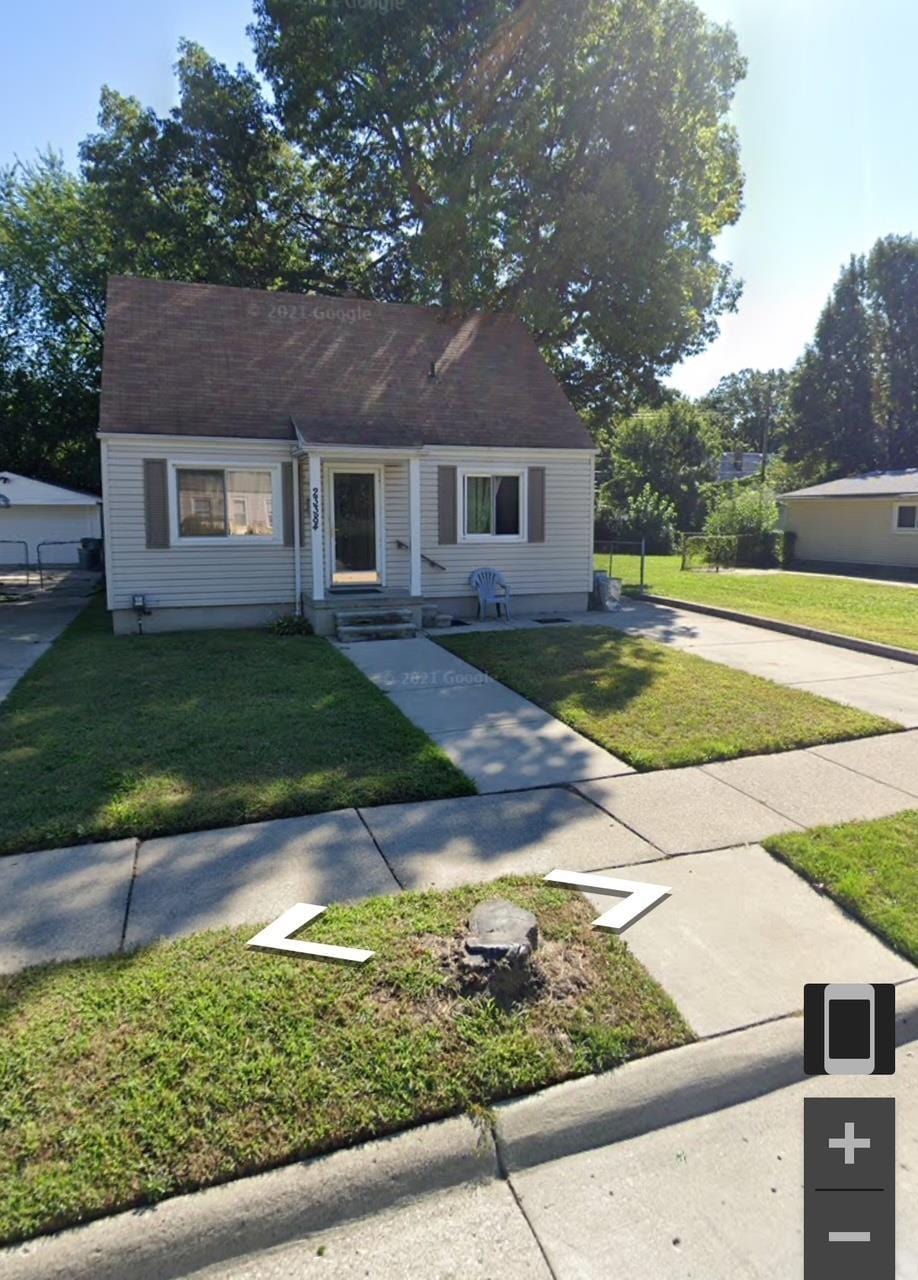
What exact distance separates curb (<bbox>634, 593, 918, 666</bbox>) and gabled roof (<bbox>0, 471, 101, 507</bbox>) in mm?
14601

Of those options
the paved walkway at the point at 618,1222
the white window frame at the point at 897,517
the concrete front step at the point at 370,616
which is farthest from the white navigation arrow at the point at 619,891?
the white window frame at the point at 897,517

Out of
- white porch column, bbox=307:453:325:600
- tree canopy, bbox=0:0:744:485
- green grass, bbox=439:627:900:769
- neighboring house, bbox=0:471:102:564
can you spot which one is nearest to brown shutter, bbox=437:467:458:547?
white porch column, bbox=307:453:325:600

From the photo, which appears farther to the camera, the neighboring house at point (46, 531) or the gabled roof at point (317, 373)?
the neighboring house at point (46, 531)

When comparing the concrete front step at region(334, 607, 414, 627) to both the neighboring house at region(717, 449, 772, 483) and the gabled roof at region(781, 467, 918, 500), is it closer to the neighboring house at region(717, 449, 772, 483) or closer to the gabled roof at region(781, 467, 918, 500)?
the gabled roof at region(781, 467, 918, 500)

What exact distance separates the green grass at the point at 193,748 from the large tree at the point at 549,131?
437 inches

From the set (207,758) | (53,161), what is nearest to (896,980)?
(207,758)

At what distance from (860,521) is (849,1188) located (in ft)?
81.9

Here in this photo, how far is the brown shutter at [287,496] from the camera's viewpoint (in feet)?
40.2

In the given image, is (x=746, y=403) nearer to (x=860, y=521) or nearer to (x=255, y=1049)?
(x=860, y=521)

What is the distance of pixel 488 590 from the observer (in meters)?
13.3

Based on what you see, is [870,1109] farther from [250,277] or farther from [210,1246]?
[250,277]

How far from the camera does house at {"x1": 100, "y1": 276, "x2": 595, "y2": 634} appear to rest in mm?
11672

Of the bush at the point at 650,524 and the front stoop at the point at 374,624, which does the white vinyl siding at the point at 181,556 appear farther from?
the bush at the point at 650,524

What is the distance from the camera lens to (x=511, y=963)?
9.80ft
